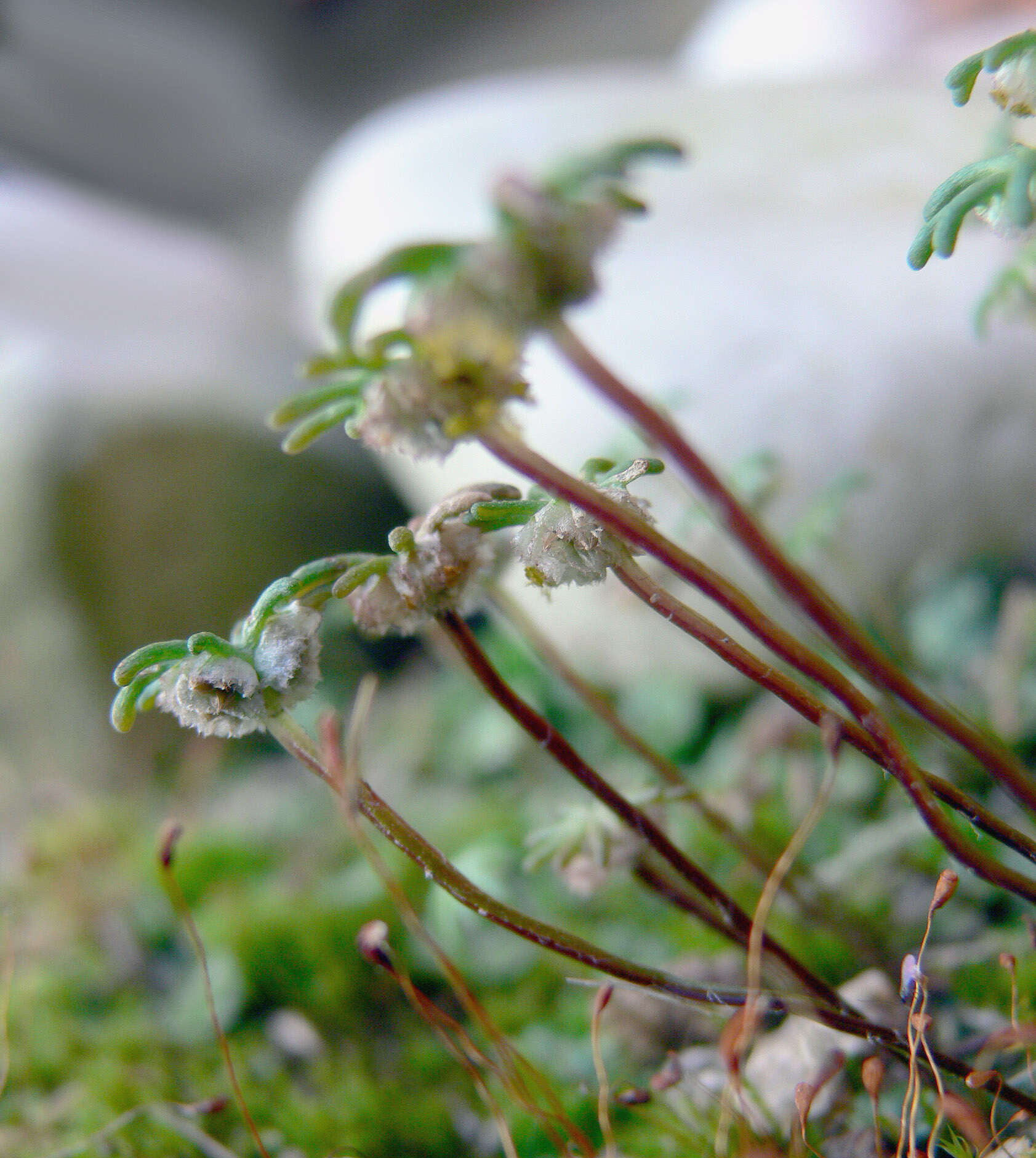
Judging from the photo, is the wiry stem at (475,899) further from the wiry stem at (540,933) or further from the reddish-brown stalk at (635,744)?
the reddish-brown stalk at (635,744)

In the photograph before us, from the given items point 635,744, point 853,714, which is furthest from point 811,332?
point 853,714

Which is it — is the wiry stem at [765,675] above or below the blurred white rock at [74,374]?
below

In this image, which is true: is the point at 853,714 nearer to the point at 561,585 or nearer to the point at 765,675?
the point at 765,675

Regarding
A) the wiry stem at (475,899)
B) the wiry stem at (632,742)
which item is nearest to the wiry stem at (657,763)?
the wiry stem at (632,742)

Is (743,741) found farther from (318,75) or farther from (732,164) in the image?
(318,75)

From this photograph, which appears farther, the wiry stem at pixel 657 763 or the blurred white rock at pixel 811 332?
the blurred white rock at pixel 811 332

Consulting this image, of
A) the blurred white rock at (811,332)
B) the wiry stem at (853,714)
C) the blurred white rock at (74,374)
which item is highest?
the blurred white rock at (74,374)
